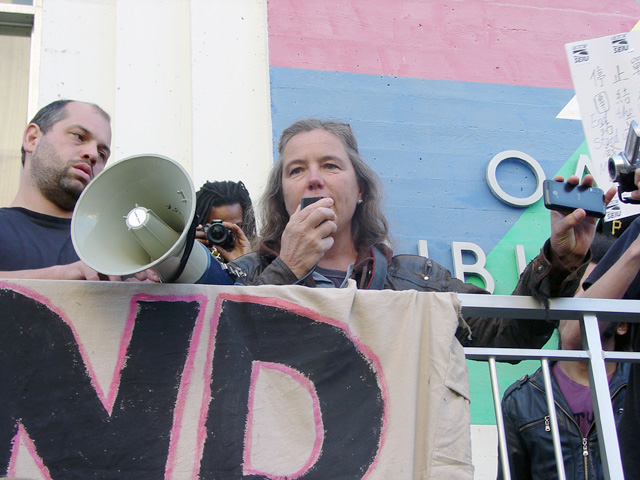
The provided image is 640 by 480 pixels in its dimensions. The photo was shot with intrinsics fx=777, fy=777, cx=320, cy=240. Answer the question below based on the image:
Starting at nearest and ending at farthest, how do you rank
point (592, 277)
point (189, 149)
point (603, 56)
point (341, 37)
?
point (592, 277) → point (603, 56) → point (189, 149) → point (341, 37)

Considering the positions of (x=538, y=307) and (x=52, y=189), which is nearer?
(x=538, y=307)

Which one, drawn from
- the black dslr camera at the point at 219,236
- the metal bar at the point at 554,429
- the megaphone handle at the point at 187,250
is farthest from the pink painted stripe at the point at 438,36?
the metal bar at the point at 554,429

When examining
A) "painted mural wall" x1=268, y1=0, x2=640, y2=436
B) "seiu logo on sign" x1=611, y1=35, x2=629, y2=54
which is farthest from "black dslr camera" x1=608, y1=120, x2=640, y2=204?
"painted mural wall" x1=268, y1=0, x2=640, y2=436

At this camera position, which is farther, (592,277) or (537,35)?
(537,35)

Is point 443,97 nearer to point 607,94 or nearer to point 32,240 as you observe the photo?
point 607,94

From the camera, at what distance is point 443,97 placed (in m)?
4.82

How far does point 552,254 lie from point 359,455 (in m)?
0.80

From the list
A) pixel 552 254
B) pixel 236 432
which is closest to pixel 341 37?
pixel 552 254

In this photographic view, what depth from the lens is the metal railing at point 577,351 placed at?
80.5 inches

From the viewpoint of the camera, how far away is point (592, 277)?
268 centimetres

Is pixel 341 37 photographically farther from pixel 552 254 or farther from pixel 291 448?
pixel 291 448

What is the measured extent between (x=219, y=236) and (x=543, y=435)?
1.41 meters

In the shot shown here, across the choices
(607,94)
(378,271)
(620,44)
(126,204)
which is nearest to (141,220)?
(126,204)

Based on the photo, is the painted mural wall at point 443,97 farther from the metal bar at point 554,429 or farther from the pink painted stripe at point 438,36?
the metal bar at point 554,429
